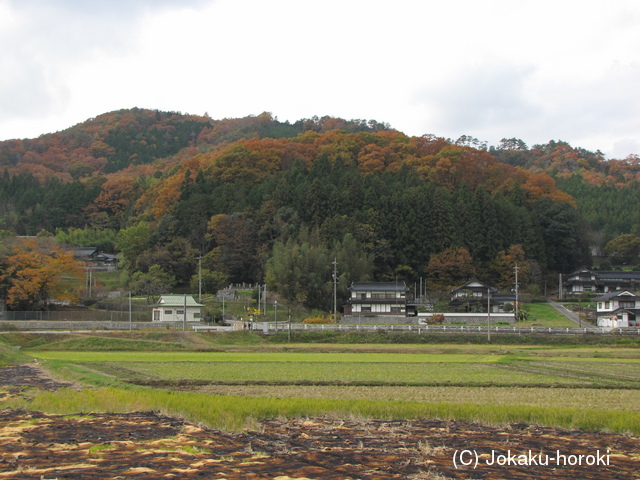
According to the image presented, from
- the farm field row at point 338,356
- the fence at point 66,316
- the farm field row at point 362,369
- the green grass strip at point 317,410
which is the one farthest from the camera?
the fence at point 66,316

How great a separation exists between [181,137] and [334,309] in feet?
323

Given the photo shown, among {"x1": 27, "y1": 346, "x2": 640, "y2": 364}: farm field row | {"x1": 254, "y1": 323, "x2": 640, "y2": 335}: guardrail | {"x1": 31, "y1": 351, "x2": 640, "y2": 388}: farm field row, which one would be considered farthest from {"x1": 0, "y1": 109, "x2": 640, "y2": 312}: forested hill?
{"x1": 31, "y1": 351, "x2": 640, "y2": 388}: farm field row

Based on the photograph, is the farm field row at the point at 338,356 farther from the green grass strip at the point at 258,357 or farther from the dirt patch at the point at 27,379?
the dirt patch at the point at 27,379

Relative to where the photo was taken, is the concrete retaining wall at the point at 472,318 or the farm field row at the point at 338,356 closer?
the farm field row at the point at 338,356

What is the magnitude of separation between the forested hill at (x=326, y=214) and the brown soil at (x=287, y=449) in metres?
39.2

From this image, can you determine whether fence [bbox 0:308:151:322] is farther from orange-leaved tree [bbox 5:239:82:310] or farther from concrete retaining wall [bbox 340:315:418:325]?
concrete retaining wall [bbox 340:315:418:325]

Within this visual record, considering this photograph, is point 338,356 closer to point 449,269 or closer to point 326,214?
point 449,269

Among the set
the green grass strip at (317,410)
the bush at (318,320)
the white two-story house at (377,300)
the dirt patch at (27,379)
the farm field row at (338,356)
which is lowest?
the farm field row at (338,356)

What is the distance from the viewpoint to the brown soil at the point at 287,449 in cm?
736

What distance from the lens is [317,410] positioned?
1212 centimetres

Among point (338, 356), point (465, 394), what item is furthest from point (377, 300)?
point (465, 394)

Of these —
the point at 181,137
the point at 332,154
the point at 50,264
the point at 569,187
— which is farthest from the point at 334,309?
the point at 181,137

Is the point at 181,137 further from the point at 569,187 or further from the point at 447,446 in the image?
the point at 447,446

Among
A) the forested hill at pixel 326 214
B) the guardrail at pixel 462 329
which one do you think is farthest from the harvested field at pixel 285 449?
the forested hill at pixel 326 214
